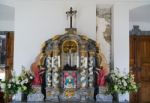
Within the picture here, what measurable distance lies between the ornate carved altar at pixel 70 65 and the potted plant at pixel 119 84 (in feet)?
1.04

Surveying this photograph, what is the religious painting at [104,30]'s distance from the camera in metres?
6.05

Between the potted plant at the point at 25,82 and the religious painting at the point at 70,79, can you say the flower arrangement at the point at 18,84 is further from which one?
the religious painting at the point at 70,79

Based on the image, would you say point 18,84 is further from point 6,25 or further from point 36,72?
point 6,25

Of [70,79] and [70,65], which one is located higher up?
[70,65]

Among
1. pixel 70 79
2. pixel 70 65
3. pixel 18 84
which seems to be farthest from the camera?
pixel 70 65

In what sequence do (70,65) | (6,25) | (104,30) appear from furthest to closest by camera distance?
(6,25) → (104,30) → (70,65)

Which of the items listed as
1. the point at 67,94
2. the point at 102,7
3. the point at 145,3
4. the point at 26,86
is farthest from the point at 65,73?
the point at 145,3

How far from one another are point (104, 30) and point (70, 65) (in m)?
1.10

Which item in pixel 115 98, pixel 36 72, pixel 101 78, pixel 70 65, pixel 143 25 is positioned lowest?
pixel 115 98

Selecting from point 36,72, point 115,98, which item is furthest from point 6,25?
point 115,98

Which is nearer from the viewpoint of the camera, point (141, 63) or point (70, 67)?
point (70, 67)

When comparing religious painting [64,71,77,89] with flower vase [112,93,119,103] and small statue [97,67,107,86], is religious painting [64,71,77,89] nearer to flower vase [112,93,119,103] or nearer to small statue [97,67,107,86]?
small statue [97,67,107,86]

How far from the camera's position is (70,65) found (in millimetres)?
5648

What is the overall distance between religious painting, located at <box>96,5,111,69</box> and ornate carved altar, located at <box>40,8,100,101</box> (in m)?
0.47
